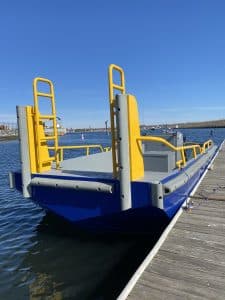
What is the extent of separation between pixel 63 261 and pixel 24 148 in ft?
7.60

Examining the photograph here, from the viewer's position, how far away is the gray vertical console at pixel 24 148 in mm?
5828

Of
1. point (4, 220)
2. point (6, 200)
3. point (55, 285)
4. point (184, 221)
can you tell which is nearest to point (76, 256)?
point (55, 285)

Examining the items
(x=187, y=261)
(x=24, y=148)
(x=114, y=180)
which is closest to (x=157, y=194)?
(x=114, y=180)

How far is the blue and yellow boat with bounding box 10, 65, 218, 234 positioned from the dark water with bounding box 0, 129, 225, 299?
0.46 meters

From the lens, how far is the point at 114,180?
5.04 m

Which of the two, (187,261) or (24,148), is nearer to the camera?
(187,261)

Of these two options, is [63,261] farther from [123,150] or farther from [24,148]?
[123,150]

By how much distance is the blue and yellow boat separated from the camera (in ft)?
15.8

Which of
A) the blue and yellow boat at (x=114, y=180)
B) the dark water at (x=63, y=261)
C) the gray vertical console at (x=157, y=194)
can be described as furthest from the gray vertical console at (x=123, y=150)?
the dark water at (x=63, y=261)

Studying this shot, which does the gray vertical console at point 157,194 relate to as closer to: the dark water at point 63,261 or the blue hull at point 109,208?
the blue hull at point 109,208

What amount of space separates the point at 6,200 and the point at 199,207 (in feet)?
24.6

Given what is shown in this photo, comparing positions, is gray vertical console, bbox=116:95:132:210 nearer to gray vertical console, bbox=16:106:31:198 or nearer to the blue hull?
Result: the blue hull

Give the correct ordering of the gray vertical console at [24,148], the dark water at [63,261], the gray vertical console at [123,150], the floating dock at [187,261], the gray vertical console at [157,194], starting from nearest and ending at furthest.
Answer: the floating dock at [187,261], the gray vertical console at [123,150], the gray vertical console at [157,194], the dark water at [63,261], the gray vertical console at [24,148]

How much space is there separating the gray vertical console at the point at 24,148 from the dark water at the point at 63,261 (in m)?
1.38
